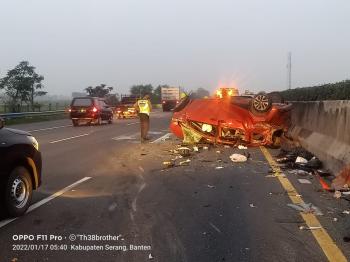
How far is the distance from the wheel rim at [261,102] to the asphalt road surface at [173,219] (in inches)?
161

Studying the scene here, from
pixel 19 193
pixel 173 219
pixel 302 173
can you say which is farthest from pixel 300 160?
pixel 19 193

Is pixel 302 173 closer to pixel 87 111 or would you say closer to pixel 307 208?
pixel 307 208

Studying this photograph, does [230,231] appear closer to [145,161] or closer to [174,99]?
[145,161]

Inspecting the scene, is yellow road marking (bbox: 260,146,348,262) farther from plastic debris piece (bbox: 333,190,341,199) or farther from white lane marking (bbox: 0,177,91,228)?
white lane marking (bbox: 0,177,91,228)

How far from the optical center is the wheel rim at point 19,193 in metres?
6.98

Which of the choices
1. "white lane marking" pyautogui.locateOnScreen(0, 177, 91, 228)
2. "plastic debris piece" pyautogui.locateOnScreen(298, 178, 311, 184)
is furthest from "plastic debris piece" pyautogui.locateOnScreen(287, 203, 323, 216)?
"white lane marking" pyautogui.locateOnScreen(0, 177, 91, 228)

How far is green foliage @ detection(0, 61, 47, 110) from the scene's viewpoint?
4847 centimetres

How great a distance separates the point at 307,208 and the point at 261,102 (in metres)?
8.41

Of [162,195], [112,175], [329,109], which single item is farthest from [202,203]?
[329,109]

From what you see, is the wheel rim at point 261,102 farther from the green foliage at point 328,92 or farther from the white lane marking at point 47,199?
the white lane marking at point 47,199

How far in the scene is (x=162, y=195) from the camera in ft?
27.8

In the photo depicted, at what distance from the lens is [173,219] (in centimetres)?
682

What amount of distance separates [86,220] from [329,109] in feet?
22.1

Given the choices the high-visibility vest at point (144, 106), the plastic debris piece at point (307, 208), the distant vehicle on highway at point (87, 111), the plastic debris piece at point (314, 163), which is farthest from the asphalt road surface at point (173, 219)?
the distant vehicle on highway at point (87, 111)
